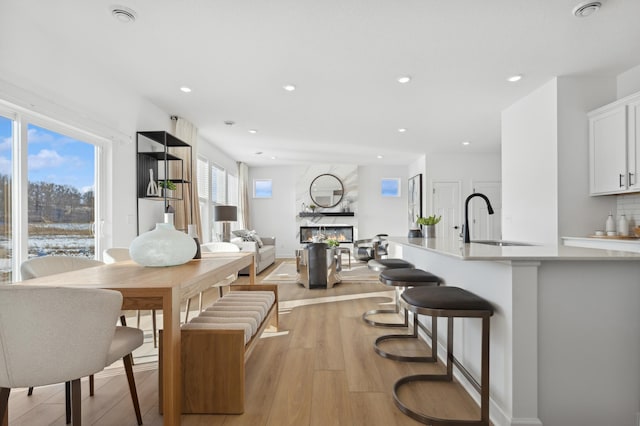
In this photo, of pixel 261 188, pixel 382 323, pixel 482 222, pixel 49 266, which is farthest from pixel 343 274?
pixel 49 266

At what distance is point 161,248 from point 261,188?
7.83 meters

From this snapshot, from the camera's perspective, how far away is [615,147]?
3428mm

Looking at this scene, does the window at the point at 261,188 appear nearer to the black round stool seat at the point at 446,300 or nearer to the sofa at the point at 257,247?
the sofa at the point at 257,247

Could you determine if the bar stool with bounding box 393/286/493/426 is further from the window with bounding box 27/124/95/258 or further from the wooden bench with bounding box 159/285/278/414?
the window with bounding box 27/124/95/258

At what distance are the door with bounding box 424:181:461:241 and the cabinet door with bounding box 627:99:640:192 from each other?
4.80 meters

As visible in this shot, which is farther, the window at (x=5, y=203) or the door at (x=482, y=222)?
the door at (x=482, y=222)

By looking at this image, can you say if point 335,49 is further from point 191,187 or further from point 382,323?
point 191,187

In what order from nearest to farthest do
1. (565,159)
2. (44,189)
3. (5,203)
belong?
(5,203), (44,189), (565,159)

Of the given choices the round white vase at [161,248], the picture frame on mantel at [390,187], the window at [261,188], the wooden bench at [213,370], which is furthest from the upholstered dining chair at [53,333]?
the picture frame on mantel at [390,187]

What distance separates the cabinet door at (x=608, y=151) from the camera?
11.0ft

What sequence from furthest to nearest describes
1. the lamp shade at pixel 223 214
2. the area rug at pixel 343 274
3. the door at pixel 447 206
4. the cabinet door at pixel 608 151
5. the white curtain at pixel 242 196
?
Result: 1. the white curtain at pixel 242 196
2. the door at pixel 447 206
3. the lamp shade at pixel 223 214
4. the area rug at pixel 343 274
5. the cabinet door at pixel 608 151

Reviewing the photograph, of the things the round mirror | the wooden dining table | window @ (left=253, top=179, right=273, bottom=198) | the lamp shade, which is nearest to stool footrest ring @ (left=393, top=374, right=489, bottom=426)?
the wooden dining table

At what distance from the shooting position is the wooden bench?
5.82 feet

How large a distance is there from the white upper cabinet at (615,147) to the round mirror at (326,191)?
6254 mm
